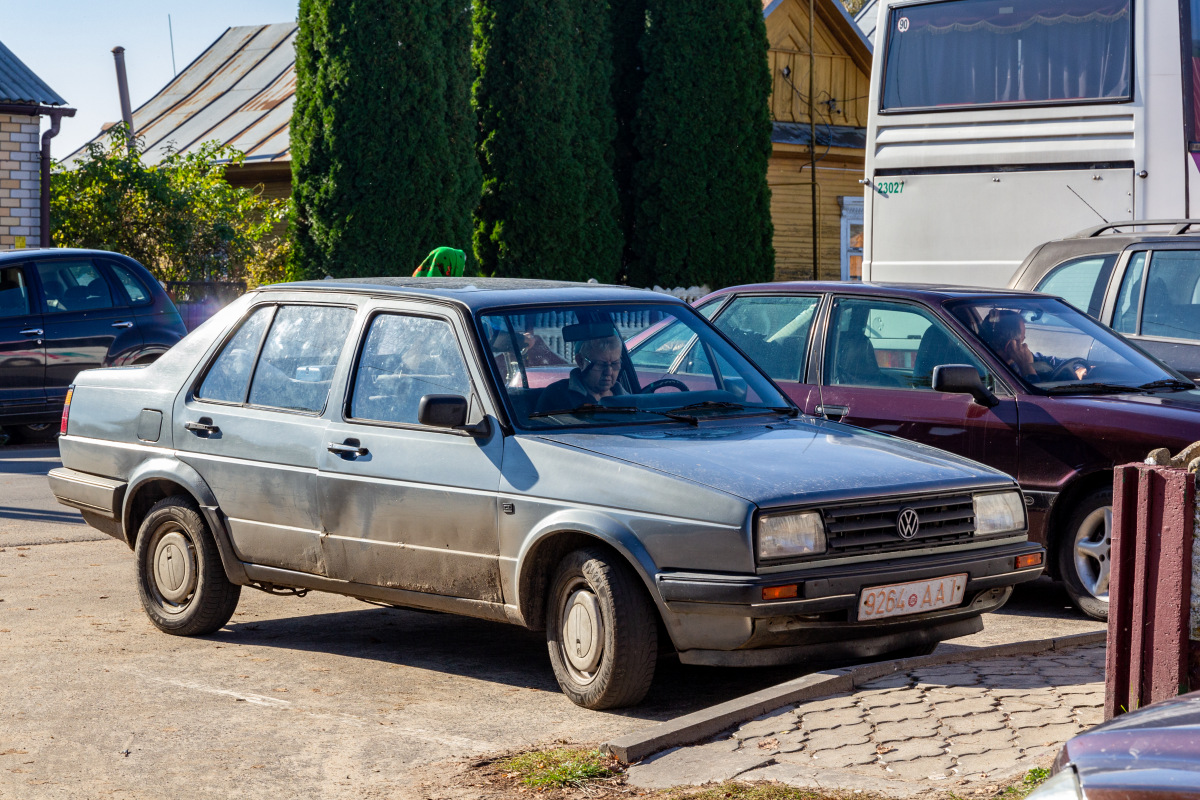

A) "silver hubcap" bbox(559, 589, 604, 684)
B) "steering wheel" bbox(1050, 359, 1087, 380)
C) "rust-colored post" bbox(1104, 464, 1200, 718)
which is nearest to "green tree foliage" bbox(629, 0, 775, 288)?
"steering wheel" bbox(1050, 359, 1087, 380)

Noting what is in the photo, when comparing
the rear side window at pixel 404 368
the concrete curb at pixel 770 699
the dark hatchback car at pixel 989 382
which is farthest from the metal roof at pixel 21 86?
the concrete curb at pixel 770 699

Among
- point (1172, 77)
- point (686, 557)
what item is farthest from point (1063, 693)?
point (1172, 77)

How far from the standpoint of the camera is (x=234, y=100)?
37969 mm

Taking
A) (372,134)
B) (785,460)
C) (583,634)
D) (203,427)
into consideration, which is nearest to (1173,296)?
(785,460)

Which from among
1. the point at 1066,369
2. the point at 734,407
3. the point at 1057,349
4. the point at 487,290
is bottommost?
the point at 734,407

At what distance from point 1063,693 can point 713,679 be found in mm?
1500

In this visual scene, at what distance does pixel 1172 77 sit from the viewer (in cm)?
1318

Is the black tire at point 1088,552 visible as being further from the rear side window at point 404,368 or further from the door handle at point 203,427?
the door handle at point 203,427

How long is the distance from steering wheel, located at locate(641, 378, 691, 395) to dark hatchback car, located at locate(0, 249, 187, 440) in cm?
987

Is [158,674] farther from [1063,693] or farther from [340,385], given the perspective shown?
[1063,693]

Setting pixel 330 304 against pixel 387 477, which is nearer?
pixel 387 477

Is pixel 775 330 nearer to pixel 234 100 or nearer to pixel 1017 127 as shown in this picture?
pixel 1017 127

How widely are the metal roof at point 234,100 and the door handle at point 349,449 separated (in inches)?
1012

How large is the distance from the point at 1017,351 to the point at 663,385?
2458 mm
